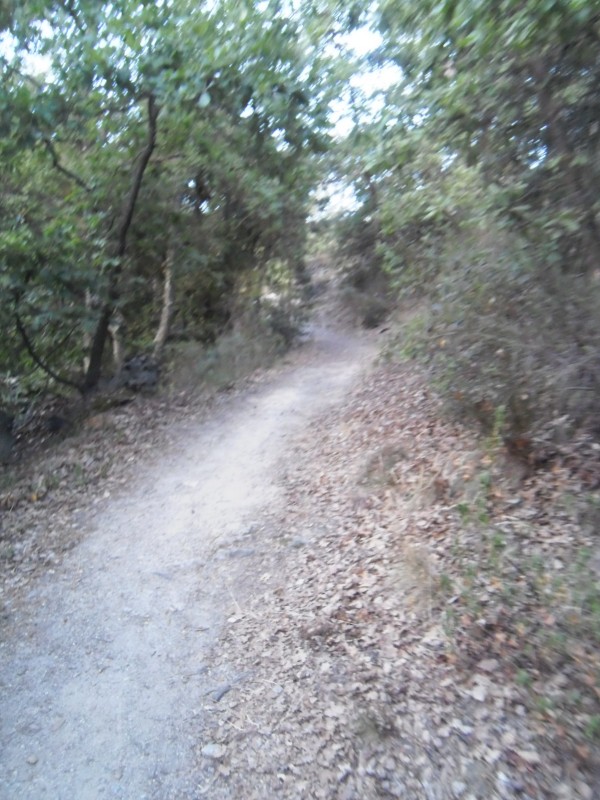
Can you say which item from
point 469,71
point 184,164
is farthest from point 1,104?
point 469,71

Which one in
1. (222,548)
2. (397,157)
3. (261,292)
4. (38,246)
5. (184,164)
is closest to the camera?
(222,548)

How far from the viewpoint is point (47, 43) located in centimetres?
910

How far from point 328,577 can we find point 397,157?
15.1 feet

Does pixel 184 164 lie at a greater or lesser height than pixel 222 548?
greater

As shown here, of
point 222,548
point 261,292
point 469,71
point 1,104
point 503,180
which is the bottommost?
point 222,548

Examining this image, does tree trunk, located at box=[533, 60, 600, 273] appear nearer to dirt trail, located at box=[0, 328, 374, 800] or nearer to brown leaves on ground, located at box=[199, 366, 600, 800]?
brown leaves on ground, located at box=[199, 366, 600, 800]

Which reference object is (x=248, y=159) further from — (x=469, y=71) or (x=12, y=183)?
(x=469, y=71)

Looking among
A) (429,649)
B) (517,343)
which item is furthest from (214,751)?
(517,343)

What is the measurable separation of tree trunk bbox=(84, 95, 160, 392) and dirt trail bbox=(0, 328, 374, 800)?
3.60 m

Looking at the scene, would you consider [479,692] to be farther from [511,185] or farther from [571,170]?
[511,185]

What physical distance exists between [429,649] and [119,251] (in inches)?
381

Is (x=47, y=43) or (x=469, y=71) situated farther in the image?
(x=47, y=43)

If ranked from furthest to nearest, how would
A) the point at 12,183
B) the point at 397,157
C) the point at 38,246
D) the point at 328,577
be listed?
1. the point at 12,183
2. the point at 38,246
3. the point at 397,157
4. the point at 328,577

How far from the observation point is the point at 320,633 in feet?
16.0
